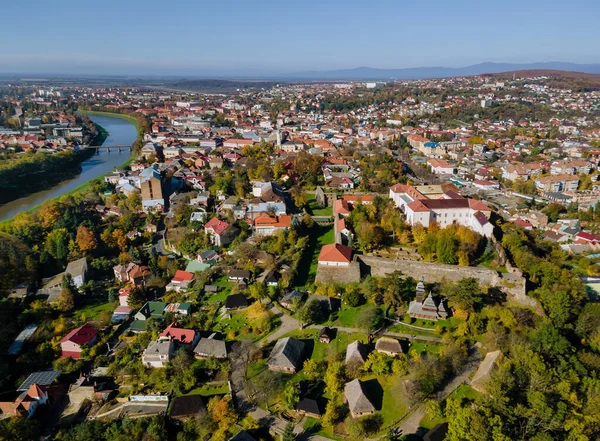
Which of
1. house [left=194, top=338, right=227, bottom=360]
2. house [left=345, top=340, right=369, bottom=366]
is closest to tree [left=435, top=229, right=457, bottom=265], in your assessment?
house [left=345, top=340, right=369, bottom=366]

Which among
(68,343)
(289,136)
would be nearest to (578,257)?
(68,343)

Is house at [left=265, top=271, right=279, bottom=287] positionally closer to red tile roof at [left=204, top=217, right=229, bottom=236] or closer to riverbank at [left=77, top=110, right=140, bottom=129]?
red tile roof at [left=204, top=217, right=229, bottom=236]

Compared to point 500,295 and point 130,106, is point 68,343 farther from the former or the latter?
point 130,106

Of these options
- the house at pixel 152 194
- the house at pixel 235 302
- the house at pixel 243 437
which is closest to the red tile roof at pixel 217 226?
the house at pixel 235 302

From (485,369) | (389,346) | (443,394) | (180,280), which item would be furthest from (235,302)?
(485,369)

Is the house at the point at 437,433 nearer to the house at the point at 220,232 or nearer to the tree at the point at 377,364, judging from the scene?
the tree at the point at 377,364
